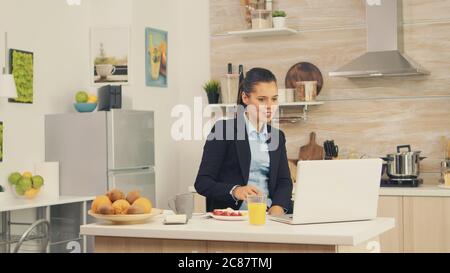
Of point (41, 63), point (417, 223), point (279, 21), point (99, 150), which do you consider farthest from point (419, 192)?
point (41, 63)

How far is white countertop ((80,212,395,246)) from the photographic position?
257cm

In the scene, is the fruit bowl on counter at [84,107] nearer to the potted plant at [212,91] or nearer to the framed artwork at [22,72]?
the framed artwork at [22,72]

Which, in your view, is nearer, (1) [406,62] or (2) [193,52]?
(1) [406,62]

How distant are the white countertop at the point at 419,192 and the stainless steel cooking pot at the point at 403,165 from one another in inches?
5.6

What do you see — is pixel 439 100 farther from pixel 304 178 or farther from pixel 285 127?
pixel 304 178

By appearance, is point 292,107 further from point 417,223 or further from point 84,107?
point 84,107

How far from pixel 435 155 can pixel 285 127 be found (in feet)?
3.89

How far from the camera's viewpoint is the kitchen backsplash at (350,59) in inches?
214

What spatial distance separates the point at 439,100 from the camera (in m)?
5.43

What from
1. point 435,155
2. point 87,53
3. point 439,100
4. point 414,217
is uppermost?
point 87,53

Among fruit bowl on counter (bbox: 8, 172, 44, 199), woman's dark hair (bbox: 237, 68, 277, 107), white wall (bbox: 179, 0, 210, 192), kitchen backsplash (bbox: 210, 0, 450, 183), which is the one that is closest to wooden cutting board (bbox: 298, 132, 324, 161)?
kitchen backsplash (bbox: 210, 0, 450, 183)

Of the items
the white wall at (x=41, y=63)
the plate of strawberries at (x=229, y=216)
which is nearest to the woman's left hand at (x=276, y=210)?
the plate of strawberries at (x=229, y=216)

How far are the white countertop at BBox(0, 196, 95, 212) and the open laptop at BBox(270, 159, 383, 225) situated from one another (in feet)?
7.19
